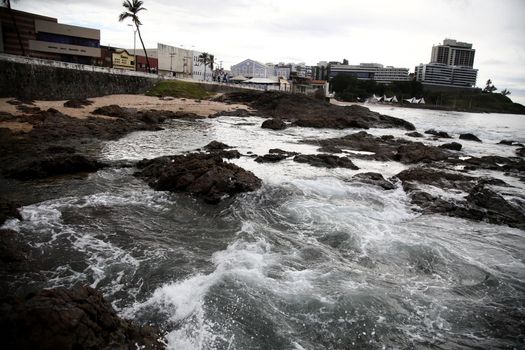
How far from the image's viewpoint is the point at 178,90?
171 feet

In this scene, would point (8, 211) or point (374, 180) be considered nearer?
point (8, 211)

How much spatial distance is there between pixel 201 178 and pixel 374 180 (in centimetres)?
766

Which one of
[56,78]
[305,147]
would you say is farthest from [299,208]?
[56,78]

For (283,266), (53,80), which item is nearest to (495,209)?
(283,266)

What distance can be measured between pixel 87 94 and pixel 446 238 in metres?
38.1

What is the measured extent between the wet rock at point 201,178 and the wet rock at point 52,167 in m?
2.09

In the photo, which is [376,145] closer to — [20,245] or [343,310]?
[343,310]

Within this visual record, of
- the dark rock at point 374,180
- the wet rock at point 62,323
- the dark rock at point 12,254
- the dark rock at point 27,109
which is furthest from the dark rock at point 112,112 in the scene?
the wet rock at point 62,323

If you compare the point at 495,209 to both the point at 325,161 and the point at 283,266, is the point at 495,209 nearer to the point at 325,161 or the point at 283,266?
the point at 325,161

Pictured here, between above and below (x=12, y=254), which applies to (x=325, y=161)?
above

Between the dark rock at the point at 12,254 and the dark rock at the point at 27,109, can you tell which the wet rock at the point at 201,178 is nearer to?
the dark rock at the point at 12,254

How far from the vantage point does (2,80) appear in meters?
26.8

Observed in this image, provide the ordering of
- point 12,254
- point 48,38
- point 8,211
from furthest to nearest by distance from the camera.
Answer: point 48,38 < point 8,211 < point 12,254

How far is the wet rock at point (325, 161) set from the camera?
1750 cm
